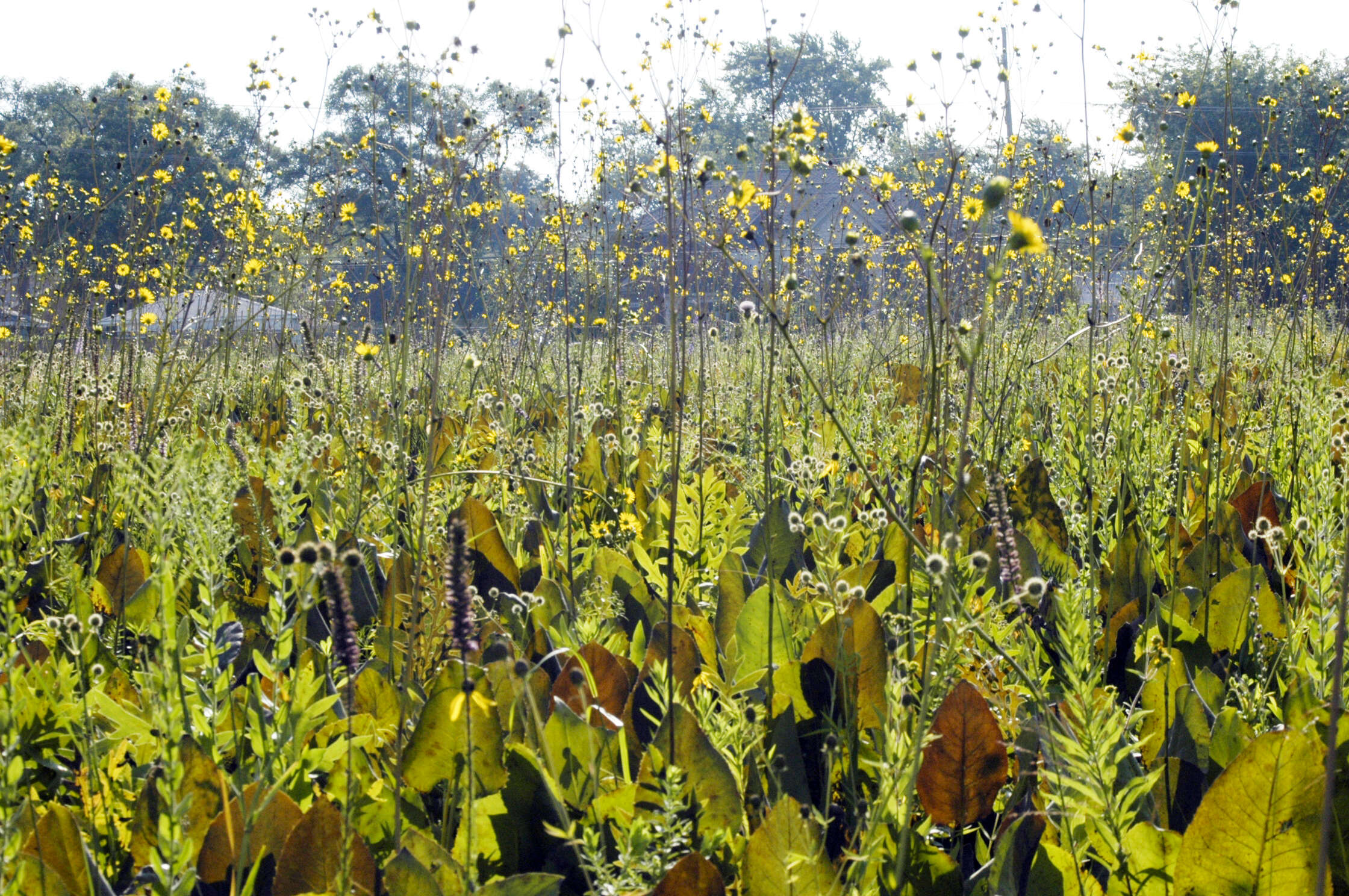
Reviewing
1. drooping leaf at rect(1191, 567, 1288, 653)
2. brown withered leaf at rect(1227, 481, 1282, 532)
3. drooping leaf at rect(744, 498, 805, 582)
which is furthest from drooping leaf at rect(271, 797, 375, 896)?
brown withered leaf at rect(1227, 481, 1282, 532)

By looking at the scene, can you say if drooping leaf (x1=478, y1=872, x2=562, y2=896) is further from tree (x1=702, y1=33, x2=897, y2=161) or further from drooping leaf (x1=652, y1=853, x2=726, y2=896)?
tree (x1=702, y1=33, x2=897, y2=161)

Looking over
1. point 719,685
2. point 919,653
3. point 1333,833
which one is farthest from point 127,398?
point 1333,833

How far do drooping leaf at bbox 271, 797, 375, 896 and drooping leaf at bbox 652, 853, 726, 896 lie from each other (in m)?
0.30

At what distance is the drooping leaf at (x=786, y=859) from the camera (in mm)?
908

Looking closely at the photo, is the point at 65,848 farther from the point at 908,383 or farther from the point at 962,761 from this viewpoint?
the point at 908,383

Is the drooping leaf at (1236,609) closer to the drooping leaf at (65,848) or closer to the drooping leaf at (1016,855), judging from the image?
the drooping leaf at (1016,855)

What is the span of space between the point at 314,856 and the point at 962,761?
726 mm

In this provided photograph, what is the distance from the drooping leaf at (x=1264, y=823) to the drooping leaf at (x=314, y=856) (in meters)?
0.81

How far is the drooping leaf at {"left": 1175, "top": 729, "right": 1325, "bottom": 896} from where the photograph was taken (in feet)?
2.95

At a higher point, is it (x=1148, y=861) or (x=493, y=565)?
(x=493, y=565)

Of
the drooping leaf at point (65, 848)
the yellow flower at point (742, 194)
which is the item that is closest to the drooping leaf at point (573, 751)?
the drooping leaf at point (65, 848)

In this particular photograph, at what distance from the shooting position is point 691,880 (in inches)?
35.9

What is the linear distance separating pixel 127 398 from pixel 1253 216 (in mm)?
3443

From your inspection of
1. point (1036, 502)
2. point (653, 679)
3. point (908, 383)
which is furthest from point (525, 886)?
point (908, 383)
